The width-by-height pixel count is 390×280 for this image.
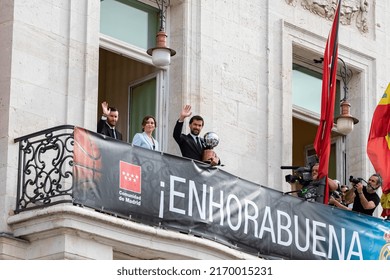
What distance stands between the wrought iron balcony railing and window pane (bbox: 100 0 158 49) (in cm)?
236

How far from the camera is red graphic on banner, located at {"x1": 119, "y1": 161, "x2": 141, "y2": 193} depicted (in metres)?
16.0

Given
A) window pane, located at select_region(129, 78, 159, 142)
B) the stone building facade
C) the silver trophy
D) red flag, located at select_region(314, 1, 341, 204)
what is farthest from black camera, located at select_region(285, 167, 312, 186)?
window pane, located at select_region(129, 78, 159, 142)

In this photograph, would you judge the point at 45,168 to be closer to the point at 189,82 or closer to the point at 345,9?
the point at 189,82

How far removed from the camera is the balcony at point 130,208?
15.6 m

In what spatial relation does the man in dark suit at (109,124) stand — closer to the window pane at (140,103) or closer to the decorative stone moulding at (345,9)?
the window pane at (140,103)

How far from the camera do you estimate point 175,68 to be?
754 inches

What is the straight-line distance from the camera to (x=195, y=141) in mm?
17453

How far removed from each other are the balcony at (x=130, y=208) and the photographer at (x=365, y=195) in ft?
5.63

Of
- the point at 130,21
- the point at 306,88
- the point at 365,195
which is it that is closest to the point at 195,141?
the point at 130,21

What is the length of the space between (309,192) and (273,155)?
4.52 feet

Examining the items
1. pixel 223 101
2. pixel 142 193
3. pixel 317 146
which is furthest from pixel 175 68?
pixel 142 193

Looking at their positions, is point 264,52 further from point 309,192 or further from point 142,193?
point 142,193

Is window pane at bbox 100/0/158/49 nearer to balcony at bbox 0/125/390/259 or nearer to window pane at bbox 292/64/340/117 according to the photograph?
balcony at bbox 0/125/390/259

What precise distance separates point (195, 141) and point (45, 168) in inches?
75.1
